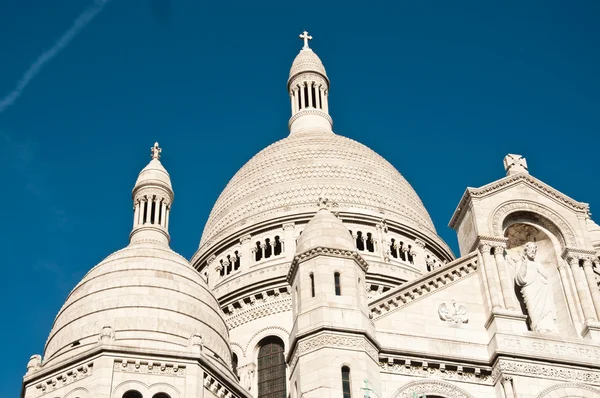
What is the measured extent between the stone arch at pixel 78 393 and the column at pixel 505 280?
12.9 m

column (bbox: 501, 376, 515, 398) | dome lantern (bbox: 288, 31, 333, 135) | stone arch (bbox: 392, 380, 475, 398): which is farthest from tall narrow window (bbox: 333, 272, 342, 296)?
dome lantern (bbox: 288, 31, 333, 135)

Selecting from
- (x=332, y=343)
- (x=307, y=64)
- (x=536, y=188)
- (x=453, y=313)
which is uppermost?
(x=307, y=64)

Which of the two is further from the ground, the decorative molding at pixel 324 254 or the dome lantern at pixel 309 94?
the dome lantern at pixel 309 94

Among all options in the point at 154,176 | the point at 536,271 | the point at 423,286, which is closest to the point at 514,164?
the point at 536,271

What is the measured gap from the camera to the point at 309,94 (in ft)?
203

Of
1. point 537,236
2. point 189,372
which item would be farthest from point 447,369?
point 189,372

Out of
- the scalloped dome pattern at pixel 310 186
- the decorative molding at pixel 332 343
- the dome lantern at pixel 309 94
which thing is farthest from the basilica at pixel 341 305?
the dome lantern at pixel 309 94

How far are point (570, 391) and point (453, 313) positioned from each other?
3.54m

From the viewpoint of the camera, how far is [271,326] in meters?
44.3

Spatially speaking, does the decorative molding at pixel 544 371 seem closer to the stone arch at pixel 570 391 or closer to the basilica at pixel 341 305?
the basilica at pixel 341 305

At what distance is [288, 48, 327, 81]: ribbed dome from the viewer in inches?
2460

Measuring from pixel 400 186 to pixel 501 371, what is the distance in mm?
27150

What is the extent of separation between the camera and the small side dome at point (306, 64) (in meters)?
62.5

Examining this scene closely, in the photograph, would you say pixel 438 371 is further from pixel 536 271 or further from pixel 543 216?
pixel 543 216
